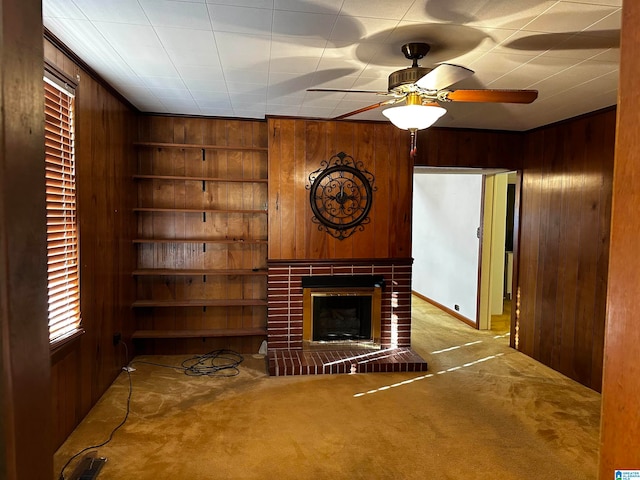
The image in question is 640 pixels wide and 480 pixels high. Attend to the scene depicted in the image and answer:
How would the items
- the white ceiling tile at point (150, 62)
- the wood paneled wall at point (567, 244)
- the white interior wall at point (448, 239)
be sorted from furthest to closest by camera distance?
the white interior wall at point (448, 239) < the wood paneled wall at point (567, 244) < the white ceiling tile at point (150, 62)

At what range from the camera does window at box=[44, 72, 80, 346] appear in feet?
7.45

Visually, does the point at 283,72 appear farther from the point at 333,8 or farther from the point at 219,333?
the point at 219,333

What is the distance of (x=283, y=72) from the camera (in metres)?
2.69

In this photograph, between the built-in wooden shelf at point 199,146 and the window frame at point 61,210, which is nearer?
the window frame at point 61,210

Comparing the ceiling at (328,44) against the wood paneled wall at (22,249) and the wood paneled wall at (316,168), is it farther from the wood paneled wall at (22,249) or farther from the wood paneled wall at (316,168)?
the wood paneled wall at (22,249)

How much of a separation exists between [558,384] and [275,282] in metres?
2.70

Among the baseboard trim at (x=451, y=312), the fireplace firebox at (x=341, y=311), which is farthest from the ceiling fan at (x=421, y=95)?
the baseboard trim at (x=451, y=312)

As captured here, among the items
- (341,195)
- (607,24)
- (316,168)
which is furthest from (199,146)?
(607,24)

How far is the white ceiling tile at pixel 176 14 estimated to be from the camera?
6.01 ft

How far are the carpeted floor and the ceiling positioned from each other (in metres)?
2.37

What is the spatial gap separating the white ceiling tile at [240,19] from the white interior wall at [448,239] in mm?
3964

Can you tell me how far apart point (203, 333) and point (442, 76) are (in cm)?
318

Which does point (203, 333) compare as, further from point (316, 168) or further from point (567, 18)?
point (567, 18)

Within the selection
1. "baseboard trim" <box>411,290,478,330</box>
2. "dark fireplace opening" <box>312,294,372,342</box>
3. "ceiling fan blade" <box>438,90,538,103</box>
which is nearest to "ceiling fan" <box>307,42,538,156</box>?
"ceiling fan blade" <box>438,90,538,103</box>
